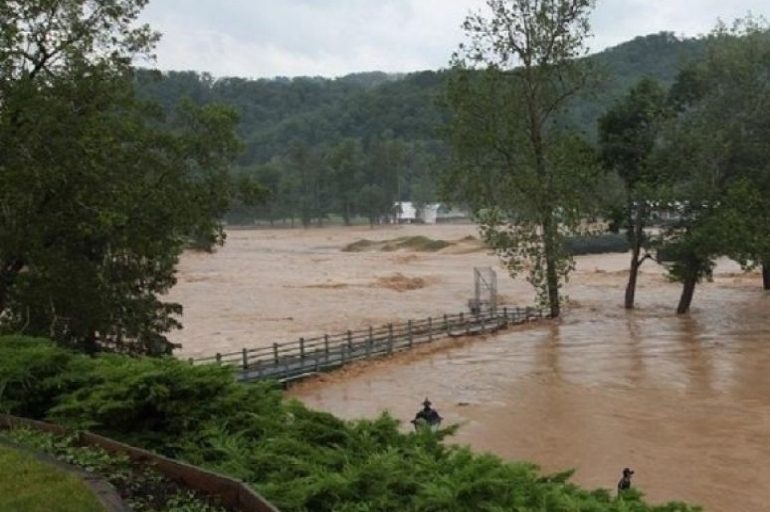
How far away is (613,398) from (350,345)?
10019 millimetres

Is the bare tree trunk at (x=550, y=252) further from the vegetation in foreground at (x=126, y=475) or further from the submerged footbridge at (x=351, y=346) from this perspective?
the vegetation in foreground at (x=126, y=475)

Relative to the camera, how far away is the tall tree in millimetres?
43188

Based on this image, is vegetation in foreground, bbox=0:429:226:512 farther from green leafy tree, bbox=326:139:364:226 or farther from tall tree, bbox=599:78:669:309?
green leafy tree, bbox=326:139:364:226

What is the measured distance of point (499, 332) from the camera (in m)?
37.5

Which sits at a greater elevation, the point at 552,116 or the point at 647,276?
the point at 552,116

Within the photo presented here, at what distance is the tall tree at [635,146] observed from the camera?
4319 cm

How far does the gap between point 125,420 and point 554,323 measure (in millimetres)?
32159

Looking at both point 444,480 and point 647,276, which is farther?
point 647,276

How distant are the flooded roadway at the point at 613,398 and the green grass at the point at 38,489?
525 cm

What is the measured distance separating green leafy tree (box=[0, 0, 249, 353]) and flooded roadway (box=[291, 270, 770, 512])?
20.6 ft

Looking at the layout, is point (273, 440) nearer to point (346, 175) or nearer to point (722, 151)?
point (722, 151)

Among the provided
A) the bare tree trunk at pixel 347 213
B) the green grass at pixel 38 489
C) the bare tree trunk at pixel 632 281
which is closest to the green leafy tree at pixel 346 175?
the bare tree trunk at pixel 347 213

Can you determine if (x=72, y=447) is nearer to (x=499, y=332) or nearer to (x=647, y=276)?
(x=499, y=332)

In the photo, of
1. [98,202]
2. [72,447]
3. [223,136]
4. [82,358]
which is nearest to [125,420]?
[72,447]
